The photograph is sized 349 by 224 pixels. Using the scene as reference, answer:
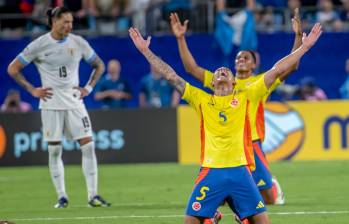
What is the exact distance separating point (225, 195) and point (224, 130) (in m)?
0.63

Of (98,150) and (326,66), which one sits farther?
(326,66)

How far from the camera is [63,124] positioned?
14805 millimetres

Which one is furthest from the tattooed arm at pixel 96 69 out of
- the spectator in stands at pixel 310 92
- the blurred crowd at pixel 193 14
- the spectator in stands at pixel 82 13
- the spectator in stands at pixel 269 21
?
the spectator in stands at pixel 269 21

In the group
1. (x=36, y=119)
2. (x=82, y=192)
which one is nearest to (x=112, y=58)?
(x=36, y=119)

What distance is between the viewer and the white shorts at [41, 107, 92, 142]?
14.7m

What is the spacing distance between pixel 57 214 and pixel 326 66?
1335 cm

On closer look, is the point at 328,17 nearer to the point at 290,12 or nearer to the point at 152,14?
the point at 290,12

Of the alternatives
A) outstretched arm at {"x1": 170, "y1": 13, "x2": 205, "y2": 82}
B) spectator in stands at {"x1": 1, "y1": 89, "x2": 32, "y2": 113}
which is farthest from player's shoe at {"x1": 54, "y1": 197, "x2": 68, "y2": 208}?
spectator in stands at {"x1": 1, "y1": 89, "x2": 32, "y2": 113}

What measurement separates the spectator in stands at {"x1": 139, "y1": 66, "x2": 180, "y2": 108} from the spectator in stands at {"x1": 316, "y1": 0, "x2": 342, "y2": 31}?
4.30m

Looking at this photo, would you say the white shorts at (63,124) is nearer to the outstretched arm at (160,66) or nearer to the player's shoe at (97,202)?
the player's shoe at (97,202)

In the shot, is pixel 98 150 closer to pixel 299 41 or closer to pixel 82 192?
pixel 82 192

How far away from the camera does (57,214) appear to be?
13.2 metres

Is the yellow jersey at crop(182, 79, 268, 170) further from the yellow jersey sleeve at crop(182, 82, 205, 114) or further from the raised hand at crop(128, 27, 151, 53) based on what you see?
the raised hand at crop(128, 27, 151, 53)

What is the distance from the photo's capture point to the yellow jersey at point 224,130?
9938mm
